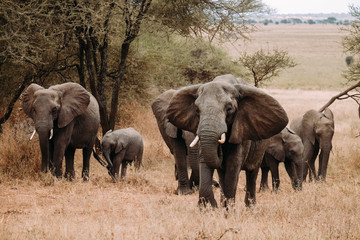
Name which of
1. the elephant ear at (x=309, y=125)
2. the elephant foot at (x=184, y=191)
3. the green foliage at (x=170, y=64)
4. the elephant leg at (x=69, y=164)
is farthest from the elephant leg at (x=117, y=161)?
the elephant ear at (x=309, y=125)

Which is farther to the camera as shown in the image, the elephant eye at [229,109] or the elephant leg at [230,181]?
the elephant leg at [230,181]

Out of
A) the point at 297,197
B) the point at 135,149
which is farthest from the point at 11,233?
the point at 135,149

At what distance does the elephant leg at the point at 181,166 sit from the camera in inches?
372

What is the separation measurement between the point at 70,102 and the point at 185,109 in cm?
473

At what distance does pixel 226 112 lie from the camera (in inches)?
248

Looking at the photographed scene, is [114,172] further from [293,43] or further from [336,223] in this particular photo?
[293,43]

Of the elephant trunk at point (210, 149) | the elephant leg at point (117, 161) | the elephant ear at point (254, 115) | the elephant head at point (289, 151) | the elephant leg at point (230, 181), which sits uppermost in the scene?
the elephant ear at point (254, 115)

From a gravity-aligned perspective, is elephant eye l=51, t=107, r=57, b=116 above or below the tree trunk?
above

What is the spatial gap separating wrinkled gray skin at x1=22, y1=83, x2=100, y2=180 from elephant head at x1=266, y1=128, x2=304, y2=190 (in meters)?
3.61

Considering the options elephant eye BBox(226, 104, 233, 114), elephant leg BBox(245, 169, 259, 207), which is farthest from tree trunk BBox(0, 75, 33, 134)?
elephant eye BBox(226, 104, 233, 114)

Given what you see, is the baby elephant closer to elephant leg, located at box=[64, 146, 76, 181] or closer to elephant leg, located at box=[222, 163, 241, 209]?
elephant leg, located at box=[64, 146, 76, 181]

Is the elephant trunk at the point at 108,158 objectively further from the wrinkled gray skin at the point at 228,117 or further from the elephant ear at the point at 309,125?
the wrinkled gray skin at the point at 228,117

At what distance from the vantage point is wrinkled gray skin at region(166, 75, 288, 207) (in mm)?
6273

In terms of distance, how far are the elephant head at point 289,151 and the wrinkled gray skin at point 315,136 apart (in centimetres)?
140
